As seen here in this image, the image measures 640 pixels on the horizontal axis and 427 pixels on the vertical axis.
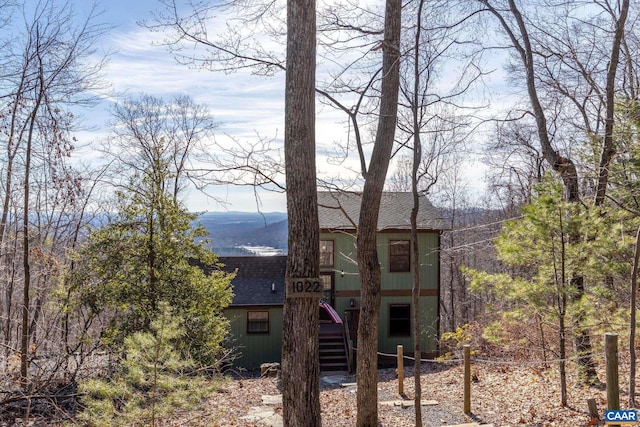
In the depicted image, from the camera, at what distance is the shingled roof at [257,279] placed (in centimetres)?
1944

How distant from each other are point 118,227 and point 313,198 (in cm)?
648

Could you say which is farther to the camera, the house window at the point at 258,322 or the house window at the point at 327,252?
the house window at the point at 327,252

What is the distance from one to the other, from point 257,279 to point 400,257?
545 centimetres

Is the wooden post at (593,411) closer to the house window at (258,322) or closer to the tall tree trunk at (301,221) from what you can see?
the tall tree trunk at (301,221)

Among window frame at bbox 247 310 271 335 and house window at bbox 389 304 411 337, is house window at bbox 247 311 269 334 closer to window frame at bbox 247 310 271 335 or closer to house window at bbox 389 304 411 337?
window frame at bbox 247 310 271 335

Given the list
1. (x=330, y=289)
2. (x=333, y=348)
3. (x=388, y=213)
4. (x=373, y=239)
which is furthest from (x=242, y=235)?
(x=373, y=239)

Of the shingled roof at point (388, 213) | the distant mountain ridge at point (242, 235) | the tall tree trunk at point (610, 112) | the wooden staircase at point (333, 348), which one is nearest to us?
the tall tree trunk at point (610, 112)

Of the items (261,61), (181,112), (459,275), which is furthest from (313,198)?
(459,275)

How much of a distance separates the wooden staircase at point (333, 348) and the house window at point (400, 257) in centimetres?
301

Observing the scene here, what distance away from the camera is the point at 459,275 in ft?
92.8

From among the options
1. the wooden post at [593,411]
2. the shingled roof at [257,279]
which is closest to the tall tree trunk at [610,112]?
the wooden post at [593,411]

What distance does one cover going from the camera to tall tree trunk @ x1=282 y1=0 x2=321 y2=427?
5.69m

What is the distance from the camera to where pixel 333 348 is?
1858 cm

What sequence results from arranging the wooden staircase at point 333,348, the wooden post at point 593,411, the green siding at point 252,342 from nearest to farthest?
1. the wooden post at point 593,411
2. the wooden staircase at point 333,348
3. the green siding at point 252,342
